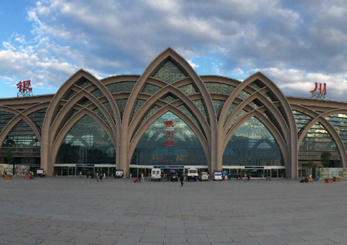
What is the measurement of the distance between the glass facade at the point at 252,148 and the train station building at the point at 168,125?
0.72 feet

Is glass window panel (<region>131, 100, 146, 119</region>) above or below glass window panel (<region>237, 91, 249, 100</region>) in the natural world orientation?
below

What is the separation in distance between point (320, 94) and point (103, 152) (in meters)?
54.1

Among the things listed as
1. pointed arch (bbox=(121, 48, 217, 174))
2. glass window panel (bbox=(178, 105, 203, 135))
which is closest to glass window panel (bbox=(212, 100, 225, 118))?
pointed arch (bbox=(121, 48, 217, 174))

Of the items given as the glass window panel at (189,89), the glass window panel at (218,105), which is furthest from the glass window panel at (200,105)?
the glass window panel at (218,105)

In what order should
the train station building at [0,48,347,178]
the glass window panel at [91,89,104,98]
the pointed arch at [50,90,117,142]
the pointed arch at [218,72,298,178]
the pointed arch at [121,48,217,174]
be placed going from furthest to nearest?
the glass window panel at [91,89,104,98], the pointed arch at [50,90,117,142], the pointed arch at [218,72,298,178], the train station building at [0,48,347,178], the pointed arch at [121,48,217,174]

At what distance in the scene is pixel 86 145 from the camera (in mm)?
59406

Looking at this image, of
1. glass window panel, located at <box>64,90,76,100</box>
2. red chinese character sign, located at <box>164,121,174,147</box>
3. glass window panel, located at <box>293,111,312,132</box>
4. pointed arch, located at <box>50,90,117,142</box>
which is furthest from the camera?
glass window panel, located at <box>293,111,312,132</box>

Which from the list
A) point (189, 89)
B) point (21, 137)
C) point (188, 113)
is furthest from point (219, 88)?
point (21, 137)

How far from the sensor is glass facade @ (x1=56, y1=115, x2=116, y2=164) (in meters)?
58.4

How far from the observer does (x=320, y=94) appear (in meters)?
66.6

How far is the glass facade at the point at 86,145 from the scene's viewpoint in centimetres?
5841

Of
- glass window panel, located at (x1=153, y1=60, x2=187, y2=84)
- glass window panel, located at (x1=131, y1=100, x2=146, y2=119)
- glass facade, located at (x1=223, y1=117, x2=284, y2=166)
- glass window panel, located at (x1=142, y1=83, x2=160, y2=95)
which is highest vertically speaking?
glass window panel, located at (x1=153, y1=60, x2=187, y2=84)

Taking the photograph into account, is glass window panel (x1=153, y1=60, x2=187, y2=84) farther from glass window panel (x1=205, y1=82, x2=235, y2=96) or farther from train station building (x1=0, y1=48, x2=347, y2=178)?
glass window panel (x1=205, y1=82, x2=235, y2=96)

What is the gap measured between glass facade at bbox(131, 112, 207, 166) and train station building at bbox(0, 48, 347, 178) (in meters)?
0.21
